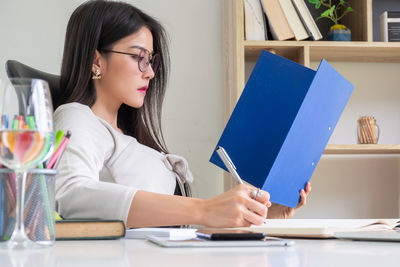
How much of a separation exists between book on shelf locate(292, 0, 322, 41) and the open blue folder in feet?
2.80

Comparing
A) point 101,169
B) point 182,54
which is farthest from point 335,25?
point 101,169

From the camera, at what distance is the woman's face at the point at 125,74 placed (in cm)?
184

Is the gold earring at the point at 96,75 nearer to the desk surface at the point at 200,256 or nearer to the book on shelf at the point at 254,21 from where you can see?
the book on shelf at the point at 254,21

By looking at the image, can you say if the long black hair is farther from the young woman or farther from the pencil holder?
the pencil holder

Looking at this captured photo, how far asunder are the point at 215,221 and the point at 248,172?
0.41 meters

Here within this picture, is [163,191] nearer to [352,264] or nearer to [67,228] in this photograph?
[67,228]

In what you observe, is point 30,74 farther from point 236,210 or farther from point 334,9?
point 334,9

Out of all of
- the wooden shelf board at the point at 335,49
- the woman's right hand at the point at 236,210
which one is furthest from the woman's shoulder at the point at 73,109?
the wooden shelf board at the point at 335,49

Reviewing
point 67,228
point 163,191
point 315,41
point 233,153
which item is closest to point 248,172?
point 233,153

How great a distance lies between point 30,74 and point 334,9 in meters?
1.49

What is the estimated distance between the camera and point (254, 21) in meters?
2.49

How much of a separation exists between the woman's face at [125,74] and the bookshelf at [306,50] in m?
0.63

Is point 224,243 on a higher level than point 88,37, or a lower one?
lower

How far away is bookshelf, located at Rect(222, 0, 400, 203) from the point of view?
2473mm
